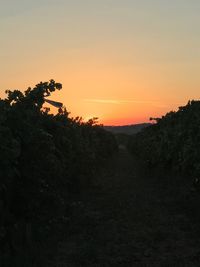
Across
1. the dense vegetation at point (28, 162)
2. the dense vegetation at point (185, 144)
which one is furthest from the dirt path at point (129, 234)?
the dense vegetation at point (185, 144)

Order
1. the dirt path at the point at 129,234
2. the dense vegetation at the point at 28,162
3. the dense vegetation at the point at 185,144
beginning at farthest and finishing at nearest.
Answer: the dense vegetation at the point at 185,144 < the dirt path at the point at 129,234 < the dense vegetation at the point at 28,162

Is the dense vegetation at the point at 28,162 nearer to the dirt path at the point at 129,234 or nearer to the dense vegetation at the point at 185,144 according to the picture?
the dirt path at the point at 129,234

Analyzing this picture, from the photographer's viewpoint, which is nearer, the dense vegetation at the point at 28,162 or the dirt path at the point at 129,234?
the dense vegetation at the point at 28,162

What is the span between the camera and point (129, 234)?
36.8 ft

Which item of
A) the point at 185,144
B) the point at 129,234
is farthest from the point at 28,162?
the point at 185,144

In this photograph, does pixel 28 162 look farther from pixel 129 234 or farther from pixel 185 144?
pixel 185 144

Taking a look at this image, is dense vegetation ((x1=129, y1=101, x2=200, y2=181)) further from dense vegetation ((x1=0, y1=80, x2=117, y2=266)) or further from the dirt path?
dense vegetation ((x1=0, y1=80, x2=117, y2=266))

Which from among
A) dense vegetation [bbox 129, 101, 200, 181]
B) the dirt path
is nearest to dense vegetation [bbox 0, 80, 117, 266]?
the dirt path

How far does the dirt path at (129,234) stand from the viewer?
9.11 metres

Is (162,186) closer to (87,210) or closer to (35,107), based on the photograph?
(87,210)

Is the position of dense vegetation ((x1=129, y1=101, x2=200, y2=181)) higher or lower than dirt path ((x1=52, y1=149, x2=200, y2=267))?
higher

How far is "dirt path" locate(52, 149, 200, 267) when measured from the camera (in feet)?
29.9

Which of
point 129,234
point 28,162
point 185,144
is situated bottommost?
point 129,234

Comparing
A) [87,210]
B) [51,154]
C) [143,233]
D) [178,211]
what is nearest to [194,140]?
[178,211]
